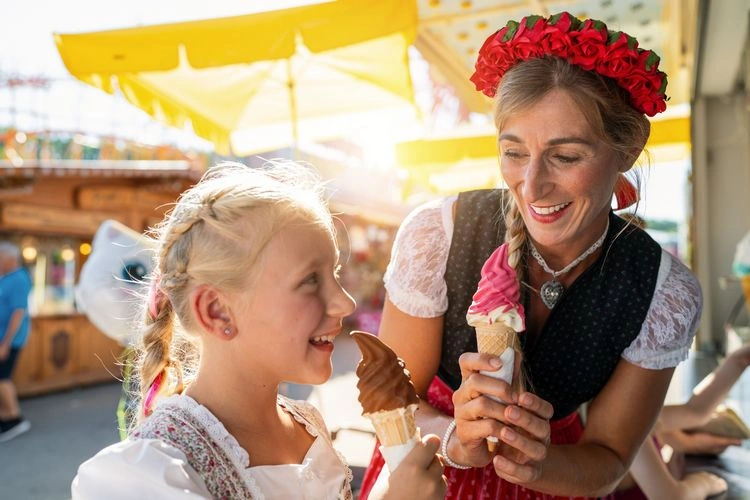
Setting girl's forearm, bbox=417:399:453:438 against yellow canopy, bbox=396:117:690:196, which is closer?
girl's forearm, bbox=417:399:453:438

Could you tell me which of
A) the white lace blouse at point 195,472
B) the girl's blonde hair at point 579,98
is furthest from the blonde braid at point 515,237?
the white lace blouse at point 195,472

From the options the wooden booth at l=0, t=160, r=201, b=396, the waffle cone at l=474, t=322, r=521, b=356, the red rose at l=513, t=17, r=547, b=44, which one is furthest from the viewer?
the wooden booth at l=0, t=160, r=201, b=396

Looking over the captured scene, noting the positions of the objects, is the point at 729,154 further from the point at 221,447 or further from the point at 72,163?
the point at 72,163

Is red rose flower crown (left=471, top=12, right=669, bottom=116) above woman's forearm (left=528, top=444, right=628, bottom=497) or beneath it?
above

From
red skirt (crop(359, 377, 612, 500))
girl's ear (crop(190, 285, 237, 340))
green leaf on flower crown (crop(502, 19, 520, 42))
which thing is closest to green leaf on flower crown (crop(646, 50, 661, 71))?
green leaf on flower crown (crop(502, 19, 520, 42))

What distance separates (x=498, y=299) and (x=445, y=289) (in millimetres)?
462

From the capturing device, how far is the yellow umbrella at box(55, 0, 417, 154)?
14.2 feet

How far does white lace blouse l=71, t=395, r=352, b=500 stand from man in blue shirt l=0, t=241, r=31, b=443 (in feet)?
24.1

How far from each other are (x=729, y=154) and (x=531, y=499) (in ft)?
20.2

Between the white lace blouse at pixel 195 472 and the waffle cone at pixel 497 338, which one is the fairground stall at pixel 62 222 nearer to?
the white lace blouse at pixel 195 472

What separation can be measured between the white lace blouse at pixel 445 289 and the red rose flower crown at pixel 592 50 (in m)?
0.48

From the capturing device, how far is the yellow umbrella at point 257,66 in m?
4.34

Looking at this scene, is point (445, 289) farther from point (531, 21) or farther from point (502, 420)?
point (531, 21)

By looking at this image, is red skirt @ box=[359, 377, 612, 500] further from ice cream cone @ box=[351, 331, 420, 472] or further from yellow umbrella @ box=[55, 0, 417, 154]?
yellow umbrella @ box=[55, 0, 417, 154]
